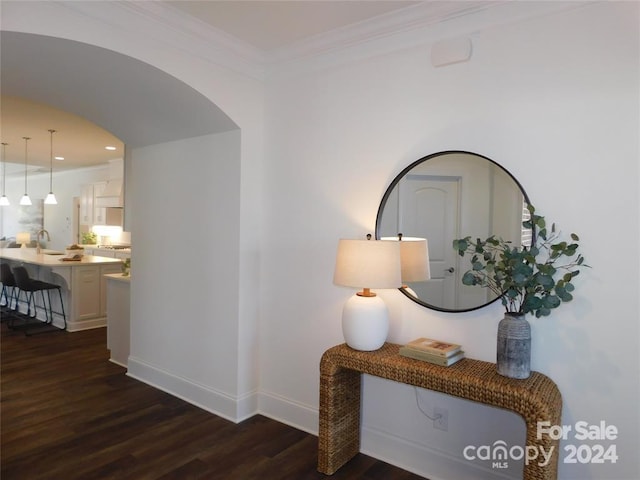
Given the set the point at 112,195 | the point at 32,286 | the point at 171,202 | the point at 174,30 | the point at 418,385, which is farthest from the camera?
the point at 112,195

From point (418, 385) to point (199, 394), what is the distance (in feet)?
6.28

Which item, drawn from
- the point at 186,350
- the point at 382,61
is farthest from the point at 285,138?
the point at 186,350

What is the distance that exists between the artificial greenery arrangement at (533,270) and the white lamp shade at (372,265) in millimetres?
333

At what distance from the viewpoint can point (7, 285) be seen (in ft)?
18.8

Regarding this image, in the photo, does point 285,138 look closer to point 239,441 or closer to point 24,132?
point 239,441

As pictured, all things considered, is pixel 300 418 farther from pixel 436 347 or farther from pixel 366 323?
pixel 436 347

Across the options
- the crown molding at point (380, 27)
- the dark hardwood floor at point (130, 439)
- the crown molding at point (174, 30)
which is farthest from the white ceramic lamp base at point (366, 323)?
the crown molding at point (174, 30)

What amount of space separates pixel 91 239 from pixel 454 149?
826 centimetres

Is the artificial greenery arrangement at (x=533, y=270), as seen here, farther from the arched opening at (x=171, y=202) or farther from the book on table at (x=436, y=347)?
the arched opening at (x=171, y=202)

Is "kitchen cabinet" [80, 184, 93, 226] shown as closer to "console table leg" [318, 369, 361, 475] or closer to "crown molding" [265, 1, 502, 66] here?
"crown molding" [265, 1, 502, 66]

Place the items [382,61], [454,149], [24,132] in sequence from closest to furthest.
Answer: [454,149], [382,61], [24,132]

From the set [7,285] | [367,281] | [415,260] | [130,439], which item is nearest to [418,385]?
[367,281]

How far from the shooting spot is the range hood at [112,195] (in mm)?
7383

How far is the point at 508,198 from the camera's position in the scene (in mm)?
2168
